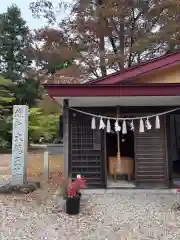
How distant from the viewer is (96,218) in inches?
188

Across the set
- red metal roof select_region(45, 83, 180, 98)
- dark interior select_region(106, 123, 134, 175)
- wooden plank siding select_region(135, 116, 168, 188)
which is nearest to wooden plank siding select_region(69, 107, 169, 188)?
wooden plank siding select_region(135, 116, 168, 188)

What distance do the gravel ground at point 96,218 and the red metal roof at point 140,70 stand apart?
2.78 meters

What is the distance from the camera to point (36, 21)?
19.4 m

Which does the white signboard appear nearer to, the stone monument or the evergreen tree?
the stone monument

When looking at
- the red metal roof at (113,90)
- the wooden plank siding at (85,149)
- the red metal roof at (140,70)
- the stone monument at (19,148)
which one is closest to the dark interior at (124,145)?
the wooden plank siding at (85,149)

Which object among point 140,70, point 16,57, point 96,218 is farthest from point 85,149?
point 16,57

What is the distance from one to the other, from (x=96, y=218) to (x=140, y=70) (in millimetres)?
3913

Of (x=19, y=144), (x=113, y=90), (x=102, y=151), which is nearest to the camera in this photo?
(x=113, y=90)

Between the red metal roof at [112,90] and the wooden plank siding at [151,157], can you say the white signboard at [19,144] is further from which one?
the wooden plank siding at [151,157]

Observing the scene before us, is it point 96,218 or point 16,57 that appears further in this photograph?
point 16,57

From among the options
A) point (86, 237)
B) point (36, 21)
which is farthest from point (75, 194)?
point (36, 21)

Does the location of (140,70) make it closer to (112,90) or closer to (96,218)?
(112,90)

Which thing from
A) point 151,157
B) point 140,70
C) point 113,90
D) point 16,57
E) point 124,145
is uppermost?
point 16,57

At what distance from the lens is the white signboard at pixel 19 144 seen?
7086mm
